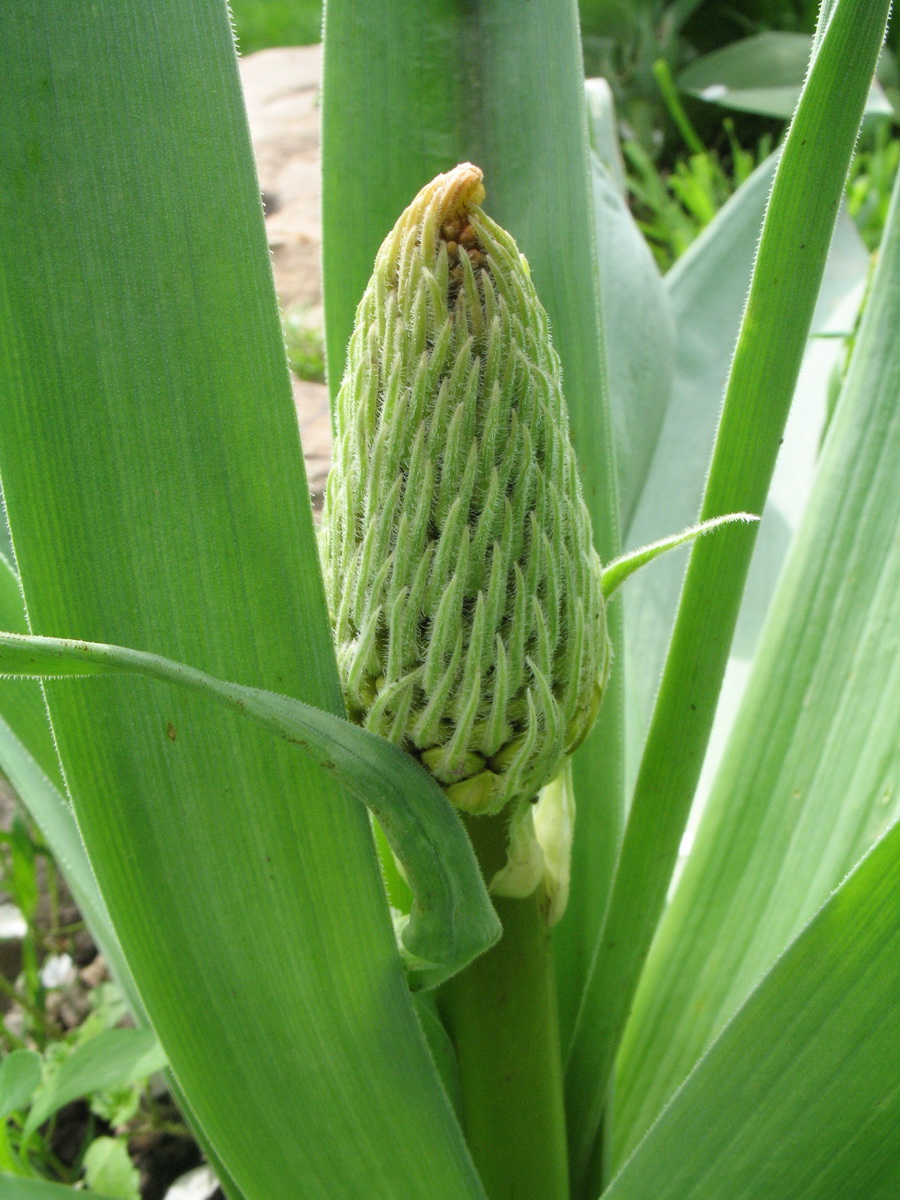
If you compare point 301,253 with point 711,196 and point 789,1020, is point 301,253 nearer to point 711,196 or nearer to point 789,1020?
point 711,196

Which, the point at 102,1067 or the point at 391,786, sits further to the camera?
the point at 102,1067

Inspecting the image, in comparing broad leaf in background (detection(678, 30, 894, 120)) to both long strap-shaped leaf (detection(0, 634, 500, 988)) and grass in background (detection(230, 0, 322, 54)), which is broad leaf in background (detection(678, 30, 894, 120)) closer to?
grass in background (detection(230, 0, 322, 54))

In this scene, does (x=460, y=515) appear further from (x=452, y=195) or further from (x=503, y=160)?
(x=503, y=160)

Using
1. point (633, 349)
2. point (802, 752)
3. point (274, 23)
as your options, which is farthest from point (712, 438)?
point (274, 23)

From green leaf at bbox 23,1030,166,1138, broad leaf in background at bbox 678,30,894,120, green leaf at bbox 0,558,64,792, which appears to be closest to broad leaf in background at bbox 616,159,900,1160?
green leaf at bbox 23,1030,166,1138

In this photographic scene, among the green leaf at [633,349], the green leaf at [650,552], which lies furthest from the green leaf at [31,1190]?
the green leaf at [633,349]

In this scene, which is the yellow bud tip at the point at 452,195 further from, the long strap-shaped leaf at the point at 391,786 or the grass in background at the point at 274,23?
the grass in background at the point at 274,23

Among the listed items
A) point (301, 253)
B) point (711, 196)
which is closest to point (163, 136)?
point (711, 196)
